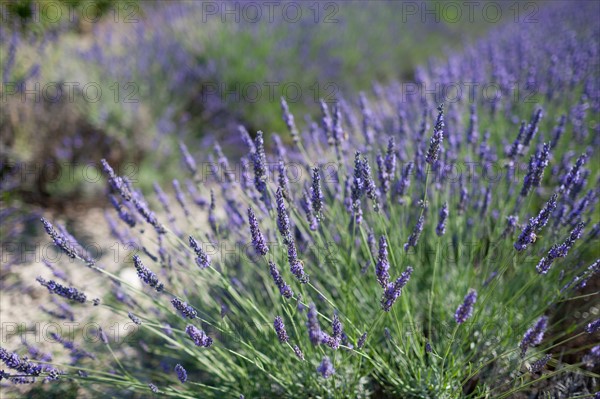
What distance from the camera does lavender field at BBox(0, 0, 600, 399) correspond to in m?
1.58

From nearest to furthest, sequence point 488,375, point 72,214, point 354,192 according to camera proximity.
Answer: point 354,192, point 488,375, point 72,214

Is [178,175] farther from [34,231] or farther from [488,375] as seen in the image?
[488,375]

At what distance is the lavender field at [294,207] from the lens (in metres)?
1.58

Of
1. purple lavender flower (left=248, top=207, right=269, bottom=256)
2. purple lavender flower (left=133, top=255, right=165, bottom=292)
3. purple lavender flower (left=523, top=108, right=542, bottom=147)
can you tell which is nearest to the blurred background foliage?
purple lavender flower (left=523, top=108, right=542, bottom=147)

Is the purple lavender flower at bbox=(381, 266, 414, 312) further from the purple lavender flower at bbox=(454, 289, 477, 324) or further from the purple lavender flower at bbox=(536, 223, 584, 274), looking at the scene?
the purple lavender flower at bbox=(536, 223, 584, 274)

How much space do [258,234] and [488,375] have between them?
1.16 meters

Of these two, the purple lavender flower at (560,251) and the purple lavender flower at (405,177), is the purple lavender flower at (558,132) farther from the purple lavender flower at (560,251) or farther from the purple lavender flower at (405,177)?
the purple lavender flower at (560,251)

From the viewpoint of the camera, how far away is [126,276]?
9.39ft

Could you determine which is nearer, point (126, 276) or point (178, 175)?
point (126, 276)

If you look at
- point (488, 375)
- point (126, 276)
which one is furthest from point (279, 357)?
point (126, 276)

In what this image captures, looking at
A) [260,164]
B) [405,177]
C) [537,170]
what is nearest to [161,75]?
[260,164]

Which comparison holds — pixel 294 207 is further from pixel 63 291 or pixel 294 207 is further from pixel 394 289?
pixel 63 291

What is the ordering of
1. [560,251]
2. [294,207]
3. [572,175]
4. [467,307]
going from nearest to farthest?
[467,307], [560,251], [572,175], [294,207]

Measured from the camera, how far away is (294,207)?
172cm
